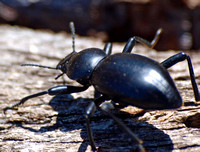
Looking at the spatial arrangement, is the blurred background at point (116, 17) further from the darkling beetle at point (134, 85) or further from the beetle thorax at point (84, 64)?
the darkling beetle at point (134, 85)

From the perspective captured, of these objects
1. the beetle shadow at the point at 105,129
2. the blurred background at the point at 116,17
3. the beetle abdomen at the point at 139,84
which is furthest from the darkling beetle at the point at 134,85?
the blurred background at the point at 116,17

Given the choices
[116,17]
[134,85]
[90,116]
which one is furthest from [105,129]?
[116,17]

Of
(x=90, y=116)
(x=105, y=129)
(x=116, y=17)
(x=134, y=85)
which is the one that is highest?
(x=116, y=17)

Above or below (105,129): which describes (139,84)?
above

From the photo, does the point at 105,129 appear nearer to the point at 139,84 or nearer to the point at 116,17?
the point at 139,84

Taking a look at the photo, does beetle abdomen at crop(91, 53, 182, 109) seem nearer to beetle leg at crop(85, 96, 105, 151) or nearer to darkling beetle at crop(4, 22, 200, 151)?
darkling beetle at crop(4, 22, 200, 151)

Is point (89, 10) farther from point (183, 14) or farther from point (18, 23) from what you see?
point (183, 14)

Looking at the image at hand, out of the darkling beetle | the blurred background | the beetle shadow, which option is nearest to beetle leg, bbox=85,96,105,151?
the darkling beetle
